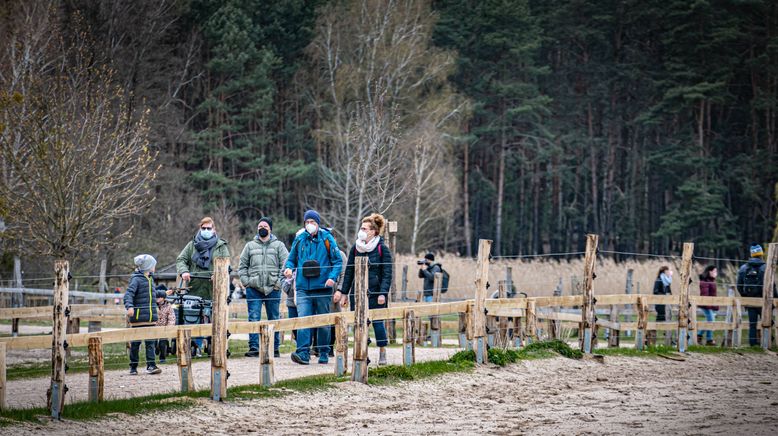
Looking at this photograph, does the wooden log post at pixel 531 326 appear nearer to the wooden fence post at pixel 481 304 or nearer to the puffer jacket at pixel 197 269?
the wooden fence post at pixel 481 304

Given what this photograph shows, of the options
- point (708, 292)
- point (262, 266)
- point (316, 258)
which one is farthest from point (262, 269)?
A: point (708, 292)

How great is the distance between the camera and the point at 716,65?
2286 inches

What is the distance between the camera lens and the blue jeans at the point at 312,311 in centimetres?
1493

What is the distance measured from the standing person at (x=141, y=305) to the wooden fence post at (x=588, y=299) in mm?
6424

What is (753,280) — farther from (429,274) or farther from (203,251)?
(203,251)

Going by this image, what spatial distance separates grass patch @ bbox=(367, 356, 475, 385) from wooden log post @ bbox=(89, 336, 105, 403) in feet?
11.4

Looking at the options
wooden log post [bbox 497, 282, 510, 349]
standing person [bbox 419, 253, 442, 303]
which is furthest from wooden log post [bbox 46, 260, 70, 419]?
standing person [bbox 419, 253, 442, 303]

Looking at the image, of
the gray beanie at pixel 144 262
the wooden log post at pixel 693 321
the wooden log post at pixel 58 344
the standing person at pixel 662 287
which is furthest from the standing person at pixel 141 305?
the standing person at pixel 662 287

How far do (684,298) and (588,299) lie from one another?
2.69 meters

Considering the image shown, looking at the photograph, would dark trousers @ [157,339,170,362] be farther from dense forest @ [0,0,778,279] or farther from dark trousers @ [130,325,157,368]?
dense forest @ [0,0,778,279]

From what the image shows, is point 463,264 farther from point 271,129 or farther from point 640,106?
point 640,106

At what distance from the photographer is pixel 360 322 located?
13594 mm

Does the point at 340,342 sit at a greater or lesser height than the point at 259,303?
lesser

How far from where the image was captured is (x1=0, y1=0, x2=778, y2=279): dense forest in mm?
44688
